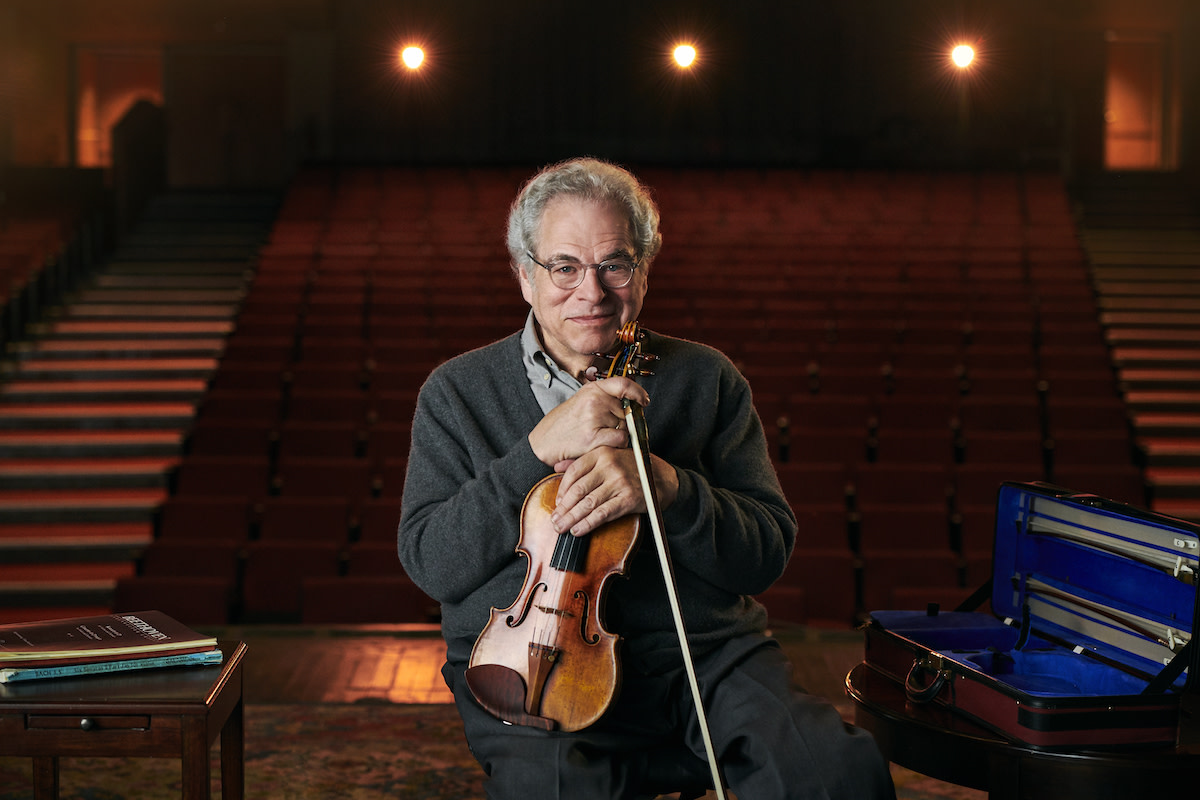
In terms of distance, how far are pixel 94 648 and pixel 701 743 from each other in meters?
0.77

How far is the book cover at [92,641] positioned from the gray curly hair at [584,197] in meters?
0.67

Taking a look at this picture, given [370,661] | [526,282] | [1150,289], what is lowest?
[370,661]

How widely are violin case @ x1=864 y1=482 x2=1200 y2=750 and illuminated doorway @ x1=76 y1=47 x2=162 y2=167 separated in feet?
36.6

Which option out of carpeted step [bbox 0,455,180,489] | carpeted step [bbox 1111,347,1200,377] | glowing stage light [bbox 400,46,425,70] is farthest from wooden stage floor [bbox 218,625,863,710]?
glowing stage light [bbox 400,46,425,70]

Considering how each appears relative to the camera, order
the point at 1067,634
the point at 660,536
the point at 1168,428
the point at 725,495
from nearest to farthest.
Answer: the point at 660,536, the point at 725,495, the point at 1067,634, the point at 1168,428

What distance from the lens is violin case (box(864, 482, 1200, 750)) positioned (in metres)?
1.24

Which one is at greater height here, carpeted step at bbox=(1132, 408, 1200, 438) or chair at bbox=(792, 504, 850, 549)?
carpeted step at bbox=(1132, 408, 1200, 438)

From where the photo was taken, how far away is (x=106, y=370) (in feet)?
18.4

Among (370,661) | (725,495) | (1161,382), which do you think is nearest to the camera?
(725,495)

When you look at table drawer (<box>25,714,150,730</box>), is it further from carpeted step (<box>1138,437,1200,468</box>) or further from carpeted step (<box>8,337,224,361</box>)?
carpeted step (<box>8,337,224,361</box>)

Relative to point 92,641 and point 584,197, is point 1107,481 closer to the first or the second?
point 584,197

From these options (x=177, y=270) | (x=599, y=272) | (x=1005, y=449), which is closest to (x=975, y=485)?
(x=1005, y=449)

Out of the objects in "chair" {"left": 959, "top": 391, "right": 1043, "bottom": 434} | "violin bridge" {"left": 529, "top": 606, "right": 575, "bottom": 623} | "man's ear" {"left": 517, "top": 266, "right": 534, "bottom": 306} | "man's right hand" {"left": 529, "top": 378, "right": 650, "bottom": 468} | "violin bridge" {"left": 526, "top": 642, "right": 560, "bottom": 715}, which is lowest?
"violin bridge" {"left": 526, "top": 642, "right": 560, "bottom": 715}

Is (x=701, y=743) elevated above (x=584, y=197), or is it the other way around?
(x=584, y=197)
